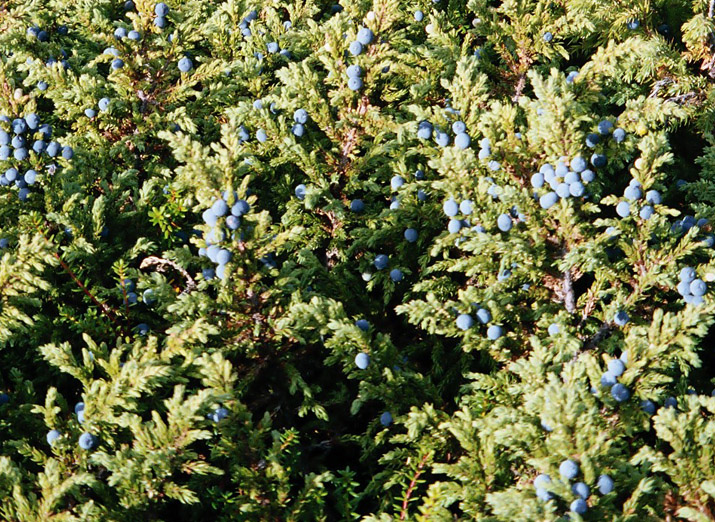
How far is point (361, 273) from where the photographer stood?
251 centimetres

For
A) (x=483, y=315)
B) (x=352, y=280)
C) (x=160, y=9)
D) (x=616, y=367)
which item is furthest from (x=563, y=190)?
(x=160, y=9)

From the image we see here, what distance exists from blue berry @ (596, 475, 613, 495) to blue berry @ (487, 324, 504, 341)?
0.60 m

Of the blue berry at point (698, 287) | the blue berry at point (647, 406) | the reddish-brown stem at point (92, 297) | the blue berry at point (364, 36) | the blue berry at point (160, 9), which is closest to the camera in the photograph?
the blue berry at point (647, 406)

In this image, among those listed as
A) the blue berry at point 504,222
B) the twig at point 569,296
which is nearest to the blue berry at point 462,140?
the blue berry at point 504,222

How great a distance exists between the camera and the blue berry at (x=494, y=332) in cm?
207

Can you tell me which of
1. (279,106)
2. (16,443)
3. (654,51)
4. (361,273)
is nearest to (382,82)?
(279,106)

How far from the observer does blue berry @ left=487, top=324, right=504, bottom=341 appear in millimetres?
2072

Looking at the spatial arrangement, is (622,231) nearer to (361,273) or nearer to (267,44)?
(361,273)

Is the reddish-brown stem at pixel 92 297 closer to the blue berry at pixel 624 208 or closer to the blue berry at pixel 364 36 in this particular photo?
the blue berry at pixel 364 36

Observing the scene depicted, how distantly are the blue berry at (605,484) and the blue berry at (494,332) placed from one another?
597 millimetres

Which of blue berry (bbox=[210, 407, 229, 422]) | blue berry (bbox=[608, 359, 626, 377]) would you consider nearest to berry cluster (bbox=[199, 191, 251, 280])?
blue berry (bbox=[210, 407, 229, 422])

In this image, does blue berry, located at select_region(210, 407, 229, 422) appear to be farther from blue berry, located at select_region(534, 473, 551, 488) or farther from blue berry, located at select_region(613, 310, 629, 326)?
blue berry, located at select_region(613, 310, 629, 326)

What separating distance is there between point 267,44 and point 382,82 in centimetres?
62

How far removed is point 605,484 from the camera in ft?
5.13
